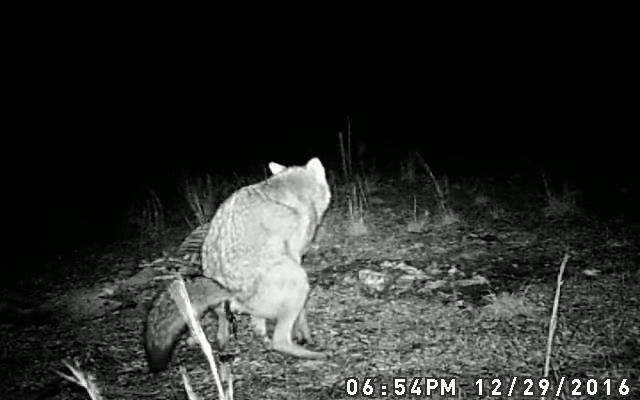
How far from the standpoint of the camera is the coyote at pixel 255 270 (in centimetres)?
423

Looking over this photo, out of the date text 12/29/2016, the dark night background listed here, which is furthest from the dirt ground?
the dark night background

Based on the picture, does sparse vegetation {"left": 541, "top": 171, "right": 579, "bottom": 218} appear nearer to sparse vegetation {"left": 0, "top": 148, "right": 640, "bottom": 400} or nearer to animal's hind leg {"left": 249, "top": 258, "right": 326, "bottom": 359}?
sparse vegetation {"left": 0, "top": 148, "right": 640, "bottom": 400}

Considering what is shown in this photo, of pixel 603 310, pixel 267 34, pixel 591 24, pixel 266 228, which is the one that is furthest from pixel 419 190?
pixel 267 34

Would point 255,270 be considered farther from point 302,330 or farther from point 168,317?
point 302,330

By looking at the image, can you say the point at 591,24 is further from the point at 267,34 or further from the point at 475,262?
the point at 475,262

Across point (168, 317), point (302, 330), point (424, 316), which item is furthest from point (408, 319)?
point (168, 317)

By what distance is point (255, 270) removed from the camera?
431cm

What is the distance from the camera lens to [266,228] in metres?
4.45

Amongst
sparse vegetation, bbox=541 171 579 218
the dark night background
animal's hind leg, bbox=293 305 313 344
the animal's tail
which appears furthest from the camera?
the dark night background

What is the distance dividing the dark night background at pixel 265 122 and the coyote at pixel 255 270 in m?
3.93

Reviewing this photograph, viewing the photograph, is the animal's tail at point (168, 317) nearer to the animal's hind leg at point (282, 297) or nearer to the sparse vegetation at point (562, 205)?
the animal's hind leg at point (282, 297)

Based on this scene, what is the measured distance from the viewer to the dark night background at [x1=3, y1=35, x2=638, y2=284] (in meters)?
9.91

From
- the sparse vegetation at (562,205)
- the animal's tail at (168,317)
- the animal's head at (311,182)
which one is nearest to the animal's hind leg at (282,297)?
the animal's tail at (168,317)

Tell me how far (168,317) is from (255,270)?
0.66 metres
